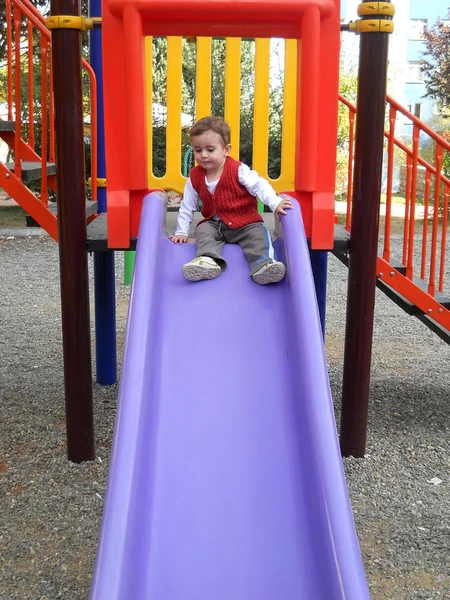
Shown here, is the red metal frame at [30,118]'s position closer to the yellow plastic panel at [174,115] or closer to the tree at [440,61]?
the yellow plastic panel at [174,115]

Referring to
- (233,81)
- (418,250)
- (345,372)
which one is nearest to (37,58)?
(418,250)

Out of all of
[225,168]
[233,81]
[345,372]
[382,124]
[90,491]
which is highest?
[233,81]

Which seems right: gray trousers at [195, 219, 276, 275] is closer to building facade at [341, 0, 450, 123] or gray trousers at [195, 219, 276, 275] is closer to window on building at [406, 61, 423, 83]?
building facade at [341, 0, 450, 123]

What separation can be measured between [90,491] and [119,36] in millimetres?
2181

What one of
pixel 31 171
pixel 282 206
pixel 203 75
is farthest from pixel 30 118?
pixel 282 206

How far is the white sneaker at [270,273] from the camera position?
9.73 ft

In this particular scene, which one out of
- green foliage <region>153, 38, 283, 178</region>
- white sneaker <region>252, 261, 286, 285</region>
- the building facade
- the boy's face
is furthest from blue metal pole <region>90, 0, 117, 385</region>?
the building facade

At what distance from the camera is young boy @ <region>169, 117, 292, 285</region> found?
3123 millimetres

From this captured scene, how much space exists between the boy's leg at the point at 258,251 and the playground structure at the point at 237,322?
7 cm

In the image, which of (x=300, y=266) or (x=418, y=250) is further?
(x=418, y=250)

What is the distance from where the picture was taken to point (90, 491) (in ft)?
11.1

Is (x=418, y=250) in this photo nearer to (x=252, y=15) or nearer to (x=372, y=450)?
(x=372, y=450)

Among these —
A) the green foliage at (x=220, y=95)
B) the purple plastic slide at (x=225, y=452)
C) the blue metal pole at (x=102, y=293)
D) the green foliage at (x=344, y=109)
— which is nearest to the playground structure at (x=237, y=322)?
the purple plastic slide at (x=225, y=452)

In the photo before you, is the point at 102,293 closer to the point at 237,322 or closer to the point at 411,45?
the point at 237,322
